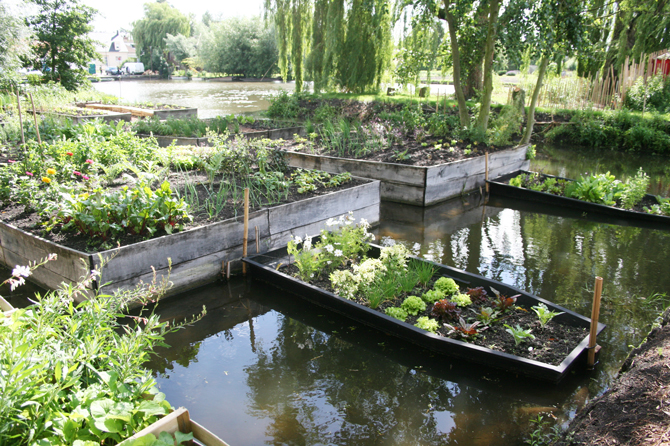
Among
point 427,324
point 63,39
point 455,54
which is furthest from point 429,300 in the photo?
point 63,39

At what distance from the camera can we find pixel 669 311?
Answer: 343 cm

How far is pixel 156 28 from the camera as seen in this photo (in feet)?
171

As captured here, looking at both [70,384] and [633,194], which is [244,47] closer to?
[633,194]

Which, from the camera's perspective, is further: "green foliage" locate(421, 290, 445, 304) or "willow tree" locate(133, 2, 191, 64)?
"willow tree" locate(133, 2, 191, 64)

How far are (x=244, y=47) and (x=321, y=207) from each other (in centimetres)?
3764

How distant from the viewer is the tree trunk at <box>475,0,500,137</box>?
349 inches

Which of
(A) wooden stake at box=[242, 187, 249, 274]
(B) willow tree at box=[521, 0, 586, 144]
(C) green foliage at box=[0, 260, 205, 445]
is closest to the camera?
(C) green foliage at box=[0, 260, 205, 445]

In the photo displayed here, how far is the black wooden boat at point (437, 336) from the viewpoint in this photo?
10.9 feet

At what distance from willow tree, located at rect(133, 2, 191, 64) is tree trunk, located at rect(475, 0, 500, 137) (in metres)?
48.1

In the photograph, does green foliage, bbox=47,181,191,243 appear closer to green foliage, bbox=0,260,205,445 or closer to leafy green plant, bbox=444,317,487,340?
green foliage, bbox=0,260,205,445

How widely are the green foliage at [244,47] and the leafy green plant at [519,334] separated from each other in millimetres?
37578

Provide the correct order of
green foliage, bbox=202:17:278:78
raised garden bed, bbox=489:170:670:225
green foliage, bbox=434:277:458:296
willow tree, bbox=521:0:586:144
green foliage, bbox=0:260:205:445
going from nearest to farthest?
1. green foliage, bbox=0:260:205:445
2. green foliage, bbox=434:277:458:296
3. raised garden bed, bbox=489:170:670:225
4. willow tree, bbox=521:0:586:144
5. green foliage, bbox=202:17:278:78

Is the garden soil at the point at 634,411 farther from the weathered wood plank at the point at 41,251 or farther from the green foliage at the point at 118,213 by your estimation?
the green foliage at the point at 118,213

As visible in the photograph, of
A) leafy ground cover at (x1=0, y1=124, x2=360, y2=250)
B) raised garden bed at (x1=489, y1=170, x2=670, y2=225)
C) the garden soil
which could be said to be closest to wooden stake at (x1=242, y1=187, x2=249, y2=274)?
leafy ground cover at (x1=0, y1=124, x2=360, y2=250)
